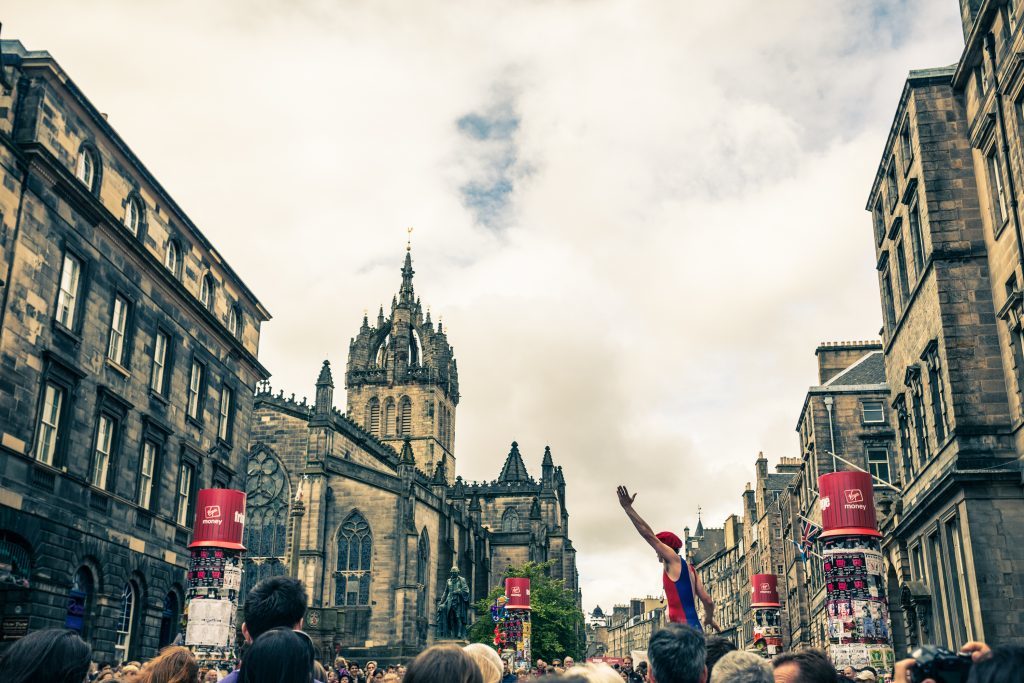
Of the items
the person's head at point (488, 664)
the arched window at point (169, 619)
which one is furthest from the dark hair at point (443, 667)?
the arched window at point (169, 619)

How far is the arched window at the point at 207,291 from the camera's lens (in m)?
30.8

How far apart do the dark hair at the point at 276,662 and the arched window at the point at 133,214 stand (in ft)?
76.7

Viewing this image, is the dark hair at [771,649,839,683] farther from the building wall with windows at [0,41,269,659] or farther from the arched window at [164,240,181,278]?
the arched window at [164,240,181,278]

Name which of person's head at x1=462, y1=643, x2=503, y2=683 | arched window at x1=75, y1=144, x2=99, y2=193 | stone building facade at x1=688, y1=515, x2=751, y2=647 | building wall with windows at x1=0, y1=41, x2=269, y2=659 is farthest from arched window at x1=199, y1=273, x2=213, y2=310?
stone building facade at x1=688, y1=515, x2=751, y2=647

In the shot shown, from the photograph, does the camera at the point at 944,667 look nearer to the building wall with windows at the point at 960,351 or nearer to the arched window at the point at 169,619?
the building wall with windows at the point at 960,351

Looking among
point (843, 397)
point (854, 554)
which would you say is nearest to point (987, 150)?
point (854, 554)

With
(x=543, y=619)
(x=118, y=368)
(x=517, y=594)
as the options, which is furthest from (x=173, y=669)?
(x=543, y=619)

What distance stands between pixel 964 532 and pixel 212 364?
2259cm

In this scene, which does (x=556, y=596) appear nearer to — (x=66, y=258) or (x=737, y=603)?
(x=737, y=603)

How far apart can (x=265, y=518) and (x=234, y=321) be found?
64.4 ft

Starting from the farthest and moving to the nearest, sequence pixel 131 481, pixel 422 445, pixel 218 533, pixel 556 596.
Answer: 1. pixel 422 445
2. pixel 556 596
3. pixel 131 481
4. pixel 218 533

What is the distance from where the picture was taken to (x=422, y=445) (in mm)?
78500

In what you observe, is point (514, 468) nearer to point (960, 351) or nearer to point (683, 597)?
point (960, 351)

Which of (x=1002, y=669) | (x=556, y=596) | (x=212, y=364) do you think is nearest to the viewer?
(x=1002, y=669)
